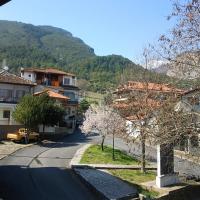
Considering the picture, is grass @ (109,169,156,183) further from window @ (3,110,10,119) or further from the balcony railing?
window @ (3,110,10,119)

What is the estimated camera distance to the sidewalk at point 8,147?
1400 inches

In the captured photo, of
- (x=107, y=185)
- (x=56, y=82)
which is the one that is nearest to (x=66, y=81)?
(x=56, y=82)

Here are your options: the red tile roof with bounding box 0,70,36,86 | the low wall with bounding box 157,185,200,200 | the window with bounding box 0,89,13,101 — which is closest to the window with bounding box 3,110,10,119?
the window with bounding box 0,89,13,101

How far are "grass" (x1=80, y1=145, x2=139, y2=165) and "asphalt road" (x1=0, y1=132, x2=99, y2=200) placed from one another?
165 cm

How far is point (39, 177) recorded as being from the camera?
1032 inches

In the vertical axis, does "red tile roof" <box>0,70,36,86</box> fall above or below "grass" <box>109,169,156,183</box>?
above

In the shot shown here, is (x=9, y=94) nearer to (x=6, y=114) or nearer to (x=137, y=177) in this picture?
(x=6, y=114)

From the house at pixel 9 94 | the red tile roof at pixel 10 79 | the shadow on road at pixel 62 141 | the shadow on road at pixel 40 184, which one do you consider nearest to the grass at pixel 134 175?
the shadow on road at pixel 40 184

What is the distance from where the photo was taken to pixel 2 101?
175 ft

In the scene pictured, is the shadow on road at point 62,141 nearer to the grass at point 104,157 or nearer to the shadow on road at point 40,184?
the grass at point 104,157

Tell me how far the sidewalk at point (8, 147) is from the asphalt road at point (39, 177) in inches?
28.6

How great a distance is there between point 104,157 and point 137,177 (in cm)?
823

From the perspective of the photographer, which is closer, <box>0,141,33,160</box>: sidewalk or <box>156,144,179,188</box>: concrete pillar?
<box>156,144,179,188</box>: concrete pillar

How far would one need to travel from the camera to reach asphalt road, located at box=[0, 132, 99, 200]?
2227 centimetres
